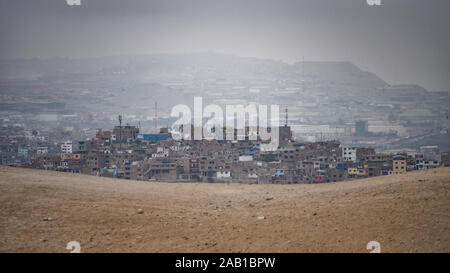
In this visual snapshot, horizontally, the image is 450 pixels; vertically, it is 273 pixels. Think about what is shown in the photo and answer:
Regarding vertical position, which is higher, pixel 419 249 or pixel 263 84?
pixel 263 84

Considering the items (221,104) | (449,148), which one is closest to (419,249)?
(449,148)

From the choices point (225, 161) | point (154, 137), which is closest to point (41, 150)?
point (154, 137)

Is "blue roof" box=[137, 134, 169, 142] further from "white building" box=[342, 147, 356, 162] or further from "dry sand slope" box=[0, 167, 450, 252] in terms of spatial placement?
"dry sand slope" box=[0, 167, 450, 252]

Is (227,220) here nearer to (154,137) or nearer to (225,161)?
(225,161)

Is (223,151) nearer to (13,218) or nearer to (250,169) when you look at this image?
(250,169)

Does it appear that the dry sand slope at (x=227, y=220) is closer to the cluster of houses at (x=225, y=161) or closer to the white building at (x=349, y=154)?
the cluster of houses at (x=225, y=161)

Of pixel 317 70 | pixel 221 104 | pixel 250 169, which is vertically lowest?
pixel 250 169

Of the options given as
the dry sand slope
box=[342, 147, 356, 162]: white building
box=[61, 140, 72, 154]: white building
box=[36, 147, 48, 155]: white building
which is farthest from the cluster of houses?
the dry sand slope
